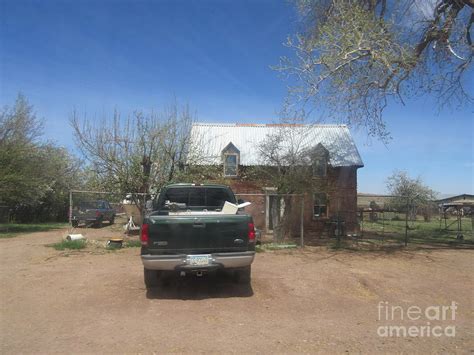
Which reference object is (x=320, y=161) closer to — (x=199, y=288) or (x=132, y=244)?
(x=132, y=244)

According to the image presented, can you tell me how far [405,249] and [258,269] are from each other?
6.50 metres

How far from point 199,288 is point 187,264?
4.13 ft

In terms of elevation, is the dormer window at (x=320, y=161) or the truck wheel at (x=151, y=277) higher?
the dormer window at (x=320, y=161)

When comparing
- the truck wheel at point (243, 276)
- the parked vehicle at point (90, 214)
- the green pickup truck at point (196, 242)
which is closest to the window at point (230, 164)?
the parked vehicle at point (90, 214)

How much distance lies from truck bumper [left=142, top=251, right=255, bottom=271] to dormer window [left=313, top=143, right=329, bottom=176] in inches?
387

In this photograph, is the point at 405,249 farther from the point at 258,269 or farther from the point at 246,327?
the point at 246,327

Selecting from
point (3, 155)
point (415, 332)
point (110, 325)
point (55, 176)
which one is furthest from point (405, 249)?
point (55, 176)

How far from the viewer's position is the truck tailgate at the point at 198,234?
7055mm

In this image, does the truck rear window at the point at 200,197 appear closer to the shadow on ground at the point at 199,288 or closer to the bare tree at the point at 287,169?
the shadow on ground at the point at 199,288

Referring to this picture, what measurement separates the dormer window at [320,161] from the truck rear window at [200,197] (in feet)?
25.4

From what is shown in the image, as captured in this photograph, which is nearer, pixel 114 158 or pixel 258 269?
pixel 258 269

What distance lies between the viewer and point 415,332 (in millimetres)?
5660

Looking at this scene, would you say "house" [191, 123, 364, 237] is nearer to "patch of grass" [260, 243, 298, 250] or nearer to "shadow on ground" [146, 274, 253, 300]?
"patch of grass" [260, 243, 298, 250]

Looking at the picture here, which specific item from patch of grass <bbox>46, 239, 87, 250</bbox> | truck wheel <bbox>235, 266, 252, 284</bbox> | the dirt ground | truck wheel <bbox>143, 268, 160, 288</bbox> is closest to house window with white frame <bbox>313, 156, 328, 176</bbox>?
the dirt ground
